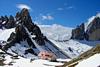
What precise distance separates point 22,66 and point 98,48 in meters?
35.9

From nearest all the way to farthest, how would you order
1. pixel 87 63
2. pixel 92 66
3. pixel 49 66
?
pixel 92 66 < pixel 87 63 < pixel 49 66

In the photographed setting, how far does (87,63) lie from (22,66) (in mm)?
45294

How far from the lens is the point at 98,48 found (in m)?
57.1

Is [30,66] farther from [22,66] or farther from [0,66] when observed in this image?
[0,66]

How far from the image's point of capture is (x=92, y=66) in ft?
135

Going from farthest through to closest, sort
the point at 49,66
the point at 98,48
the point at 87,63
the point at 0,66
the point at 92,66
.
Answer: the point at 0,66, the point at 49,66, the point at 98,48, the point at 87,63, the point at 92,66

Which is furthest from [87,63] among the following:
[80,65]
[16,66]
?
[16,66]

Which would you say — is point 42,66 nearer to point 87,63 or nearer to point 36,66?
point 36,66

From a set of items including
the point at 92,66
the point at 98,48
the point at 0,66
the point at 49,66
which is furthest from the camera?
the point at 0,66

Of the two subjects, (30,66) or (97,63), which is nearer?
(97,63)

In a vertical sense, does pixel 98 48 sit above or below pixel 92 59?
above

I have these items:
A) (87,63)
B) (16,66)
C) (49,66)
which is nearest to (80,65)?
(87,63)

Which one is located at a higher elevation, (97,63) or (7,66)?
(7,66)

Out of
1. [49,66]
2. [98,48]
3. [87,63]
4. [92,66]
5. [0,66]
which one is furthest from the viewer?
[0,66]
